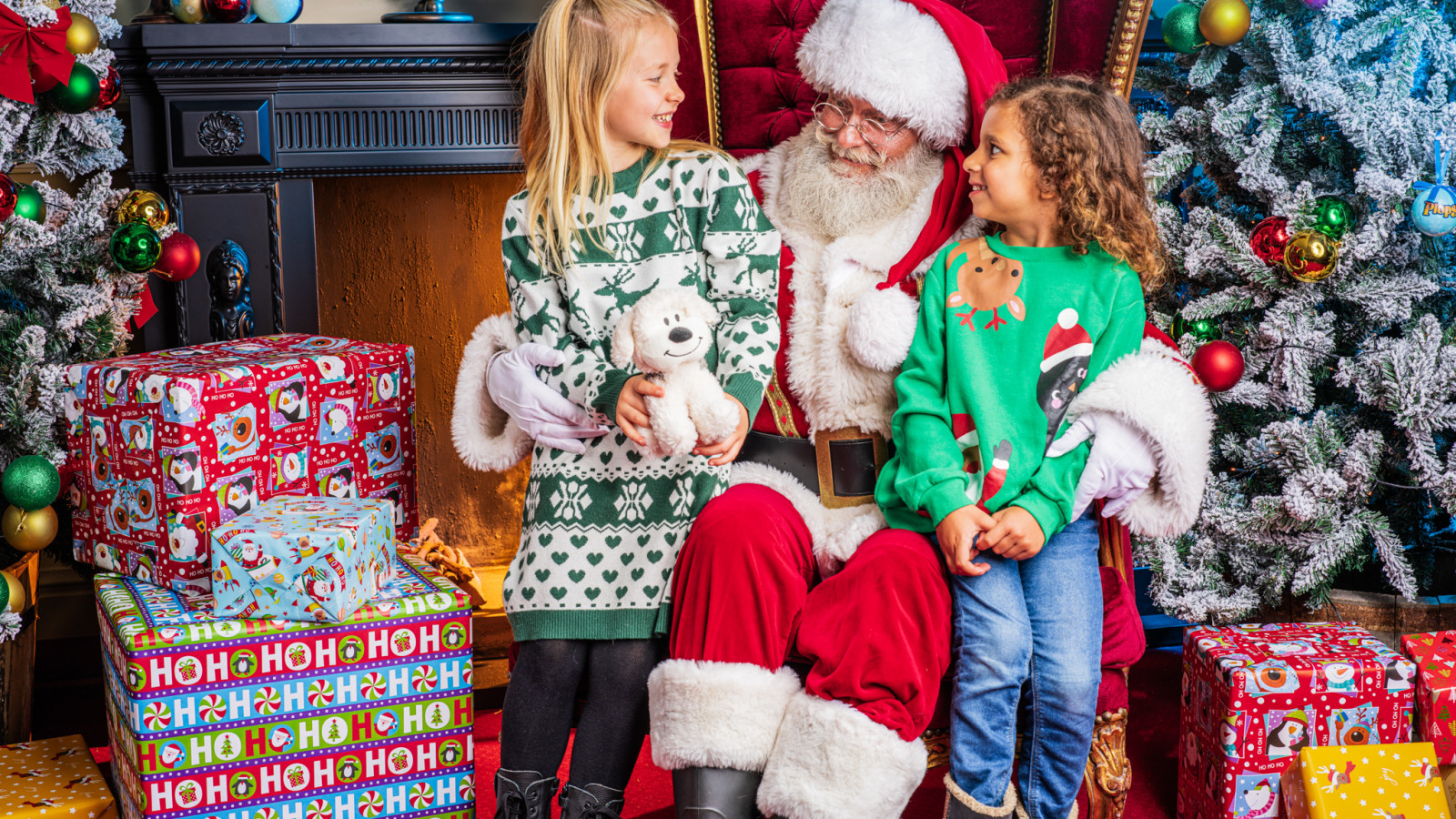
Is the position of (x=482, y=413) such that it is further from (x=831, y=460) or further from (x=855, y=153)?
(x=855, y=153)

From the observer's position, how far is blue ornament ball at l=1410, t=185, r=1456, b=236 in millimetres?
2062

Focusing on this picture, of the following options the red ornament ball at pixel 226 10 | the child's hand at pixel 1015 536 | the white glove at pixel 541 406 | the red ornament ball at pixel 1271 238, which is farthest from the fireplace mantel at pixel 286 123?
the red ornament ball at pixel 1271 238

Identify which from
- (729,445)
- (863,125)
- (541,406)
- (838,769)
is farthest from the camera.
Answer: (863,125)

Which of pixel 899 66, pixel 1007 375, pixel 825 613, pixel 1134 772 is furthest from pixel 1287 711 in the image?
pixel 899 66

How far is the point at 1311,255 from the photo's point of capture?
2182 millimetres

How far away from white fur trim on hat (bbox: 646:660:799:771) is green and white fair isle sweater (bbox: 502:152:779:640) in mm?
173

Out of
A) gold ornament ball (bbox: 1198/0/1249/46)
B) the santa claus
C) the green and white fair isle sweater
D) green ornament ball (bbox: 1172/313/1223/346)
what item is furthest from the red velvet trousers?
gold ornament ball (bbox: 1198/0/1249/46)

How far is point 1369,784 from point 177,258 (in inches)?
88.2

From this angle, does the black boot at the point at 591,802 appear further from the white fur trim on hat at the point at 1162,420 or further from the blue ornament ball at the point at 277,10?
the blue ornament ball at the point at 277,10

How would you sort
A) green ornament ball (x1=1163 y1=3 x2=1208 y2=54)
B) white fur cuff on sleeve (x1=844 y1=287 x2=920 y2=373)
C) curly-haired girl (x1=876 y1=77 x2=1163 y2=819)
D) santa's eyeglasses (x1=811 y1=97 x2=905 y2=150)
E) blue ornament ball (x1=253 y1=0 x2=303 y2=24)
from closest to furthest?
curly-haired girl (x1=876 y1=77 x2=1163 y2=819) → white fur cuff on sleeve (x1=844 y1=287 x2=920 y2=373) → santa's eyeglasses (x1=811 y1=97 x2=905 y2=150) → green ornament ball (x1=1163 y1=3 x2=1208 y2=54) → blue ornament ball (x1=253 y1=0 x2=303 y2=24)

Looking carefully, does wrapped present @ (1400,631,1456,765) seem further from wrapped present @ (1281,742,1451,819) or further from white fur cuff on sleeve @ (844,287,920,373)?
white fur cuff on sleeve @ (844,287,920,373)

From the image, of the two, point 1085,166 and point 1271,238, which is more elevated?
point 1085,166

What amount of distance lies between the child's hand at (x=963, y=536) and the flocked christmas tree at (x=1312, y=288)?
841 mm

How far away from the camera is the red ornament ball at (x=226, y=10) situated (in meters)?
2.32
